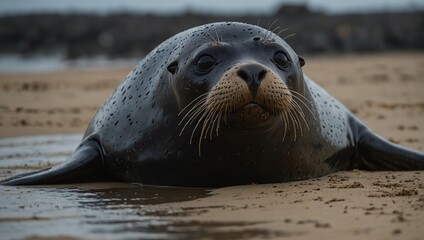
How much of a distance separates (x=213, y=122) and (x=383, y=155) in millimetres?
2173

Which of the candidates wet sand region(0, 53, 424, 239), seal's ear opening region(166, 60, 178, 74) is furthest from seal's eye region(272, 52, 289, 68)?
wet sand region(0, 53, 424, 239)

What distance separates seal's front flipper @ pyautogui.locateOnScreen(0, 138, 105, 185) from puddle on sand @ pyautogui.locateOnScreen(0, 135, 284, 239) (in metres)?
0.13

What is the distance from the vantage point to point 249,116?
17.9 feet

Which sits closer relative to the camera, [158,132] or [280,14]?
[158,132]

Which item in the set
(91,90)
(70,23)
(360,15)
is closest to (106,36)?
(70,23)

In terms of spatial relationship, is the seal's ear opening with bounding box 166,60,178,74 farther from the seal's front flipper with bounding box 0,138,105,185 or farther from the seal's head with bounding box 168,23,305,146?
the seal's front flipper with bounding box 0,138,105,185

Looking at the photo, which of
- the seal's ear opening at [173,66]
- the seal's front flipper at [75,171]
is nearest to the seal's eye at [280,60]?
the seal's ear opening at [173,66]

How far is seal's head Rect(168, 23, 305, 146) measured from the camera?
5.38m

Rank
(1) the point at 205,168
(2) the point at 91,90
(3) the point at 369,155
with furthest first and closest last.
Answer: (2) the point at 91,90
(3) the point at 369,155
(1) the point at 205,168

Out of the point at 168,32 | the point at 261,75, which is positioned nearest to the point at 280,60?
the point at 261,75

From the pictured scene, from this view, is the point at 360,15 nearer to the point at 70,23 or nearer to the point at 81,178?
the point at 70,23

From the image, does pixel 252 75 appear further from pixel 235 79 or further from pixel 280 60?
pixel 280 60

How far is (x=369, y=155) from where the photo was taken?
24.1 ft

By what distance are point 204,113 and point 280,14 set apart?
38.3 m
